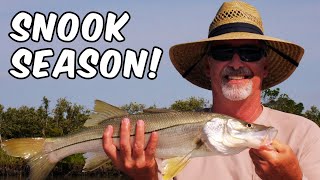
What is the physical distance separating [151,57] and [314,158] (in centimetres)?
975

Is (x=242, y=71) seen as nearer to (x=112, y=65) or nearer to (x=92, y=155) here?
(x=92, y=155)

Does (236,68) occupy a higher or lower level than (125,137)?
higher

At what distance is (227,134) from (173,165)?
1.74 ft

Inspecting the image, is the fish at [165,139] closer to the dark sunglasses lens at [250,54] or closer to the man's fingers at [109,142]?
the man's fingers at [109,142]

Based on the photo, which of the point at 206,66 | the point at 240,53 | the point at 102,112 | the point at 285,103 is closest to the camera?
the point at 102,112

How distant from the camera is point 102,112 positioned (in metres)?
6.02

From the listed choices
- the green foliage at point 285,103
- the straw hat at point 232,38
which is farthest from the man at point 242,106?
the green foliage at point 285,103

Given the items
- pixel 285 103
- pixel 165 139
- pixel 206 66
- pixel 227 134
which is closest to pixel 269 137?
pixel 227 134

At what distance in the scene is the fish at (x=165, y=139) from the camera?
5523 mm

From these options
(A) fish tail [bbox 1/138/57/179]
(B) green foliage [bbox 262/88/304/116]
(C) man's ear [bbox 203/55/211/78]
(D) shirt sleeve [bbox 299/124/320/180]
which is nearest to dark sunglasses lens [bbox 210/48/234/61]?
(C) man's ear [bbox 203/55/211/78]

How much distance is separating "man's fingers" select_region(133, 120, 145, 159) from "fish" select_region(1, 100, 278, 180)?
58 mm

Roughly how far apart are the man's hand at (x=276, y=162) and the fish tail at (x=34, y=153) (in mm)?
2057

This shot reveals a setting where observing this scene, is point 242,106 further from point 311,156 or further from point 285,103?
point 285,103

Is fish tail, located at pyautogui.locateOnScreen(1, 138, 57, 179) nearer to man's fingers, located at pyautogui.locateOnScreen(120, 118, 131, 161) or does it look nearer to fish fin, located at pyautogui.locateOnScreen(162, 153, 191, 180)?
man's fingers, located at pyautogui.locateOnScreen(120, 118, 131, 161)
